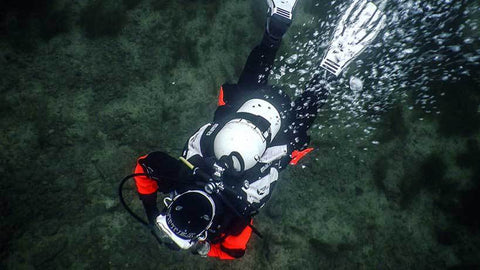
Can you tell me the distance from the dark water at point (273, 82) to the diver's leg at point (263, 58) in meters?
0.14

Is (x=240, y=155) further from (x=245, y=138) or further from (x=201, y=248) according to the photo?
(x=201, y=248)

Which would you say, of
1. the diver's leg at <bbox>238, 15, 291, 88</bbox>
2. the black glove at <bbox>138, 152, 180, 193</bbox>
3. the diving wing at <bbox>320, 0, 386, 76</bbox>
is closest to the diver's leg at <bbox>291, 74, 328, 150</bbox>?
the diving wing at <bbox>320, 0, 386, 76</bbox>

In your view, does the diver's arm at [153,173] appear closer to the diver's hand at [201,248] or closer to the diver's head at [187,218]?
the diver's hand at [201,248]

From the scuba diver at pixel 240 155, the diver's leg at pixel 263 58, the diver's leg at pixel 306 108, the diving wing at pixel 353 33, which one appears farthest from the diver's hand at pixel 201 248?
the diving wing at pixel 353 33

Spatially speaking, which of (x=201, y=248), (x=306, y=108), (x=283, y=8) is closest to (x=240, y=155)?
(x=201, y=248)

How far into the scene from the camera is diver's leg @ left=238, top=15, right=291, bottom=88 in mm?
3605

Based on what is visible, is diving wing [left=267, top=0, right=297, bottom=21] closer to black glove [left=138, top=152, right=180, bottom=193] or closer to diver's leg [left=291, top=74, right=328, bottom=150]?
diver's leg [left=291, top=74, right=328, bottom=150]

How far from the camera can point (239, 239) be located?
9.16ft

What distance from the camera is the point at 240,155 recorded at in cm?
233

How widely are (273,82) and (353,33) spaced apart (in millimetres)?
1273

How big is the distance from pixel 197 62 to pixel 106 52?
120 centimetres

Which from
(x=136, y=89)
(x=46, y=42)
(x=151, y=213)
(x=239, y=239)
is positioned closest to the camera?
(x=239, y=239)

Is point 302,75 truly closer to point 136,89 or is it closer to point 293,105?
point 293,105

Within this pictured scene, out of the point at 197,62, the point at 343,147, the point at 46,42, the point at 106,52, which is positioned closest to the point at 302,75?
the point at 343,147
